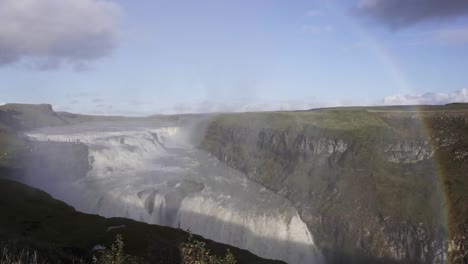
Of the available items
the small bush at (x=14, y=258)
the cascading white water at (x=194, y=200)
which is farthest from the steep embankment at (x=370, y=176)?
the small bush at (x=14, y=258)

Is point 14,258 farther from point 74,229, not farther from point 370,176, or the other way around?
point 370,176

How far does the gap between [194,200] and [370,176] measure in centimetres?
3940

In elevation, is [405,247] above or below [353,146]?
below

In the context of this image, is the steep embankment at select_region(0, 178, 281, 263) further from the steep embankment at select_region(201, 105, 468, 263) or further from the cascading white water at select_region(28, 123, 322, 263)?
the steep embankment at select_region(201, 105, 468, 263)

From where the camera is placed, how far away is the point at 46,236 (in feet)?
182

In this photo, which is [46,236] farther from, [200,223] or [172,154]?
[172,154]

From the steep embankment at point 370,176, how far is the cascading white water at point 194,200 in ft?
17.1

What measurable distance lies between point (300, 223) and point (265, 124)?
5179 centimetres

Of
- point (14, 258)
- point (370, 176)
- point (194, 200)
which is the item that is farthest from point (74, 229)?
point (370, 176)

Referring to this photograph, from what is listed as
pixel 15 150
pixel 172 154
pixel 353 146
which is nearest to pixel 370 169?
pixel 353 146

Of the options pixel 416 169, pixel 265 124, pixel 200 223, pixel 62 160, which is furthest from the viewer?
pixel 265 124

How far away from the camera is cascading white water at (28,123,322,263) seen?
8650cm

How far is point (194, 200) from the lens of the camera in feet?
315

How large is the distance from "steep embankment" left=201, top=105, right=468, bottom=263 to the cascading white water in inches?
205
